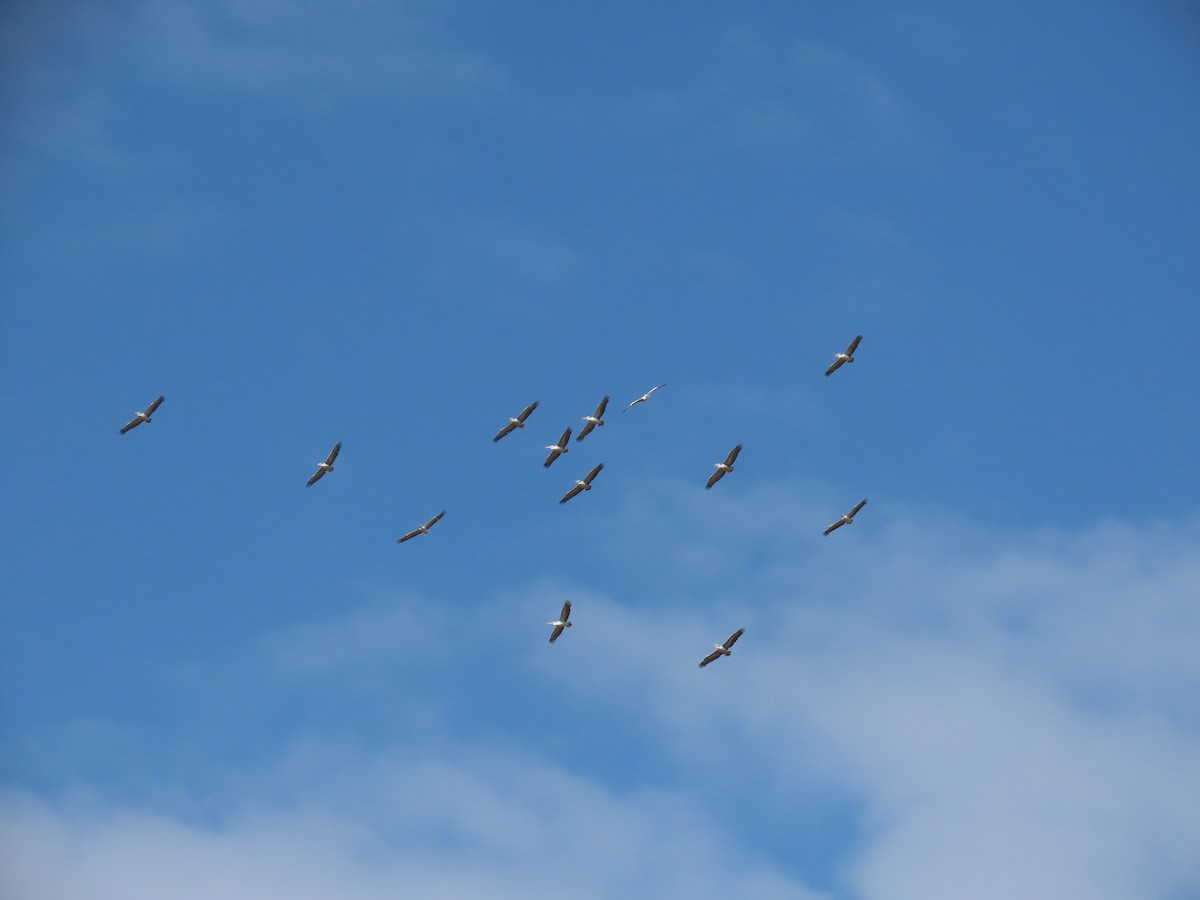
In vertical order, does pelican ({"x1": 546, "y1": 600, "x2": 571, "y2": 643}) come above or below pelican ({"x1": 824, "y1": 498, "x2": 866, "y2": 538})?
below

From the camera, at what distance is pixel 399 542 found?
10325cm

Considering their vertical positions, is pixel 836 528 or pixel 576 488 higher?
pixel 836 528

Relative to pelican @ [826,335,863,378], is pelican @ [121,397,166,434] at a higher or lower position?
lower

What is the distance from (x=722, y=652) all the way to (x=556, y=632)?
33.7ft

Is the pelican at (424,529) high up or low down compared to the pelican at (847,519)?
down

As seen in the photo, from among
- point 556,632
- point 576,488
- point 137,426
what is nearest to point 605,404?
point 576,488

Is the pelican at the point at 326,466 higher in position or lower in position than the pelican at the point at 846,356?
lower

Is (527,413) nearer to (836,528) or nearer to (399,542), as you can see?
(399,542)

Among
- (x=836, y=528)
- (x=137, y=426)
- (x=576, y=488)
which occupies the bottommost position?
(x=137, y=426)

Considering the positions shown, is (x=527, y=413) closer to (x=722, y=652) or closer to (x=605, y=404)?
(x=605, y=404)

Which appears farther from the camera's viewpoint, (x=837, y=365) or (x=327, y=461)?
(x=327, y=461)

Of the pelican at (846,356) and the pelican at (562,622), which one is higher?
the pelican at (846,356)

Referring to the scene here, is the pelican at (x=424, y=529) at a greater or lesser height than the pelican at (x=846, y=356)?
lesser

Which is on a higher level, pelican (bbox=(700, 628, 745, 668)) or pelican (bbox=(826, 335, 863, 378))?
pelican (bbox=(826, 335, 863, 378))
